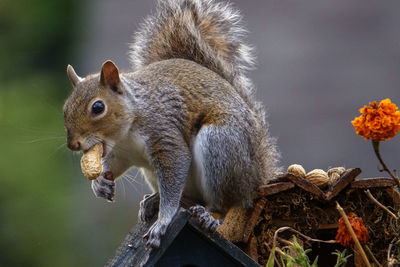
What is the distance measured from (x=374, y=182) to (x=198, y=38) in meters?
0.76

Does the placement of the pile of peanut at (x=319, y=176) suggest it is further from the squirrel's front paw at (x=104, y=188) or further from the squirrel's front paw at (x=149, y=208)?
the squirrel's front paw at (x=104, y=188)

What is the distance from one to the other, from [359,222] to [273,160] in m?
0.51

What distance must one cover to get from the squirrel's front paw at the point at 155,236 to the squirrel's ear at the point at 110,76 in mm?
438

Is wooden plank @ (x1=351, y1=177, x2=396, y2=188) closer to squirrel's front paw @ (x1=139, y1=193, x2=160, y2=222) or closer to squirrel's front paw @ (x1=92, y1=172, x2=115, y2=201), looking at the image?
squirrel's front paw @ (x1=139, y1=193, x2=160, y2=222)

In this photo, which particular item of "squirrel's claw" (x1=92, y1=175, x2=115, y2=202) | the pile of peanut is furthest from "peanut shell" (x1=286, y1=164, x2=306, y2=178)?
"squirrel's claw" (x1=92, y1=175, x2=115, y2=202)

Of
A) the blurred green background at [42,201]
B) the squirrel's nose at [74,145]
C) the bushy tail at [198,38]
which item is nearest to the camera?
the squirrel's nose at [74,145]

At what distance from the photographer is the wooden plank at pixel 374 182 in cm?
192

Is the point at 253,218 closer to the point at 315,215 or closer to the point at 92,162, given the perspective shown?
the point at 315,215

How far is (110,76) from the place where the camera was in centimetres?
200

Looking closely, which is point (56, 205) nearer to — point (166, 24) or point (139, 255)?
point (166, 24)

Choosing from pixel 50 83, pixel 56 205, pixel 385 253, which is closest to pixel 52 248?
pixel 56 205

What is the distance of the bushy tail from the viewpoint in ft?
7.72

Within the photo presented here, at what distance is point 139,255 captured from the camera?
1804 millimetres

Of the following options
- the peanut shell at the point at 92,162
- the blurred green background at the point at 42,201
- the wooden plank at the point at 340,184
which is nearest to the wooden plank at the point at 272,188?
the wooden plank at the point at 340,184
